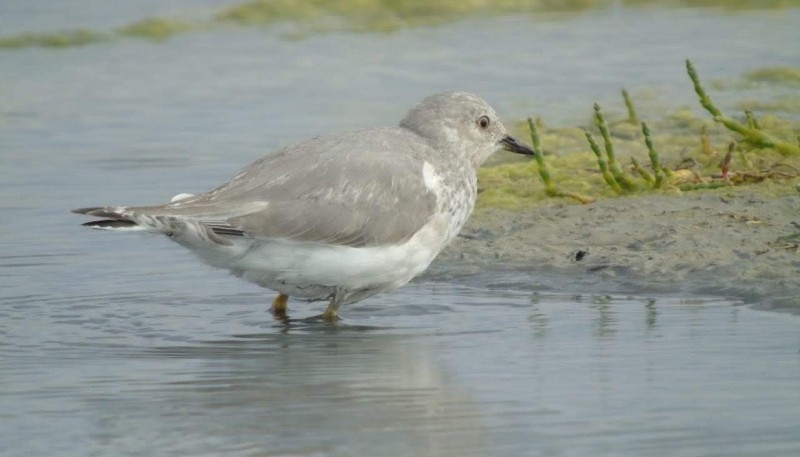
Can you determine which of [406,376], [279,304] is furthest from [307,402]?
[279,304]

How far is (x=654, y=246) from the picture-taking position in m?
8.36

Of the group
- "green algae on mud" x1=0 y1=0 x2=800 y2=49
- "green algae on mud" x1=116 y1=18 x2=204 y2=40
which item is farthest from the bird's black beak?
"green algae on mud" x1=116 y1=18 x2=204 y2=40

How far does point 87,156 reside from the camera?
1160cm

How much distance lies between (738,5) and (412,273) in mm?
10708

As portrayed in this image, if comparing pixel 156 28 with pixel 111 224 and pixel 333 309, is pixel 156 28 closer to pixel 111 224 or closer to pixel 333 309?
pixel 333 309

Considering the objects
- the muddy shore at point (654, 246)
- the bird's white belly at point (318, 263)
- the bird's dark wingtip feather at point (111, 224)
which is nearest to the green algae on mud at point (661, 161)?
the muddy shore at point (654, 246)

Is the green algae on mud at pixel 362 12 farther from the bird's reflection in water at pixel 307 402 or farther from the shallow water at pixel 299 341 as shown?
the bird's reflection in water at pixel 307 402

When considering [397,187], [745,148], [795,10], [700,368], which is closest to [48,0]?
[795,10]

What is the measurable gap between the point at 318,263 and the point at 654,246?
74.6 inches

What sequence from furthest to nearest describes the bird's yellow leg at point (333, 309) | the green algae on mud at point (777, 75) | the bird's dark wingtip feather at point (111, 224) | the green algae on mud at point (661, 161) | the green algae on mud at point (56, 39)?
1. the green algae on mud at point (56, 39)
2. the green algae on mud at point (777, 75)
3. the green algae on mud at point (661, 161)
4. the bird's yellow leg at point (333, 309)
5. the bird's dark wingtip feather at point (111, 224)

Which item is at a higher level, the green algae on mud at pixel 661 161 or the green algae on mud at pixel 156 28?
the green algae on mud at pixel 156 28

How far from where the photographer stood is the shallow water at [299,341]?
5.45 meters

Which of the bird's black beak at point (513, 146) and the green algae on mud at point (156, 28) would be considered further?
the green algae on mud at point (156, 28)

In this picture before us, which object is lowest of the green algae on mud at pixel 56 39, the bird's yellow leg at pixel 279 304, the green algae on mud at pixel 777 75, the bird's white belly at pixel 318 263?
the bird's yellow leg at pixel 279 304
